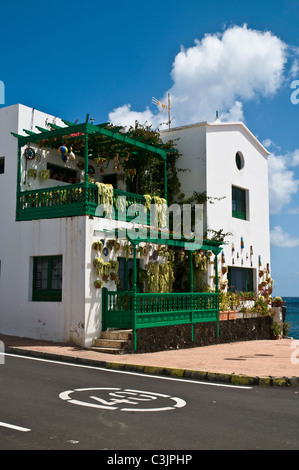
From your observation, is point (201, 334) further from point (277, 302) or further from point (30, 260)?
point (277, 302)

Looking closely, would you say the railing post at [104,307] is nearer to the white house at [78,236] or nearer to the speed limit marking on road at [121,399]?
the white house at [78,236]

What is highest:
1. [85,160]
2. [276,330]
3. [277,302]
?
[85,160]

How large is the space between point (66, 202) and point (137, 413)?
926 cm

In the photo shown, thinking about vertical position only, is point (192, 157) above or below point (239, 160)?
below

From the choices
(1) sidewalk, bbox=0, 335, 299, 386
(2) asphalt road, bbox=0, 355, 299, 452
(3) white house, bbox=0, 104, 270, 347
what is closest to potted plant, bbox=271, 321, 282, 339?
(3) white house, bbox=0, 104, 270, 347

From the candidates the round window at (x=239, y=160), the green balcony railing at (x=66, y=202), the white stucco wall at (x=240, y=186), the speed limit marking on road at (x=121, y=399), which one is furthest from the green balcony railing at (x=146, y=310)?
the round window at (x=239, y=160)

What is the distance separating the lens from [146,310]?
49.2 feet

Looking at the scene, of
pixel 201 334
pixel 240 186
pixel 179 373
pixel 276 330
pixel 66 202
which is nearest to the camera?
pixel 179 373

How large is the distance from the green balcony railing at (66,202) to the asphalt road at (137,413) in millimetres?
5688

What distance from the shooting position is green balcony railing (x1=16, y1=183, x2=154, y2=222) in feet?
49.9

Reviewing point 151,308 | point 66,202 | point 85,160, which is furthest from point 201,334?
point 85,160

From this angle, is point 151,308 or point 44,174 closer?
point 151,308

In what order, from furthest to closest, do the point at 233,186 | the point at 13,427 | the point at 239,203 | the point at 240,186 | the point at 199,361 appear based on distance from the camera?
the point at 239,203 < the point at 240,186 < the point at 233,186 < the point at 199,361 < the point at 13,427

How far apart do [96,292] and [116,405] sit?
24.2 ft
